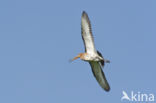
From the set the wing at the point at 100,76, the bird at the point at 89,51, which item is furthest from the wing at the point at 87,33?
the wing at the point at 100,76

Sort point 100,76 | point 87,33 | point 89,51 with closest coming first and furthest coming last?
point 87,33 < point 89,51 < point 100,76

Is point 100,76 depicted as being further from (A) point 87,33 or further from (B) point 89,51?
(A) point 87,33

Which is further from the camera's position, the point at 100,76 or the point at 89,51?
the point at 100,76

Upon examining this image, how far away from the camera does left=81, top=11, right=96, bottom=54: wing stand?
29922 millimetres

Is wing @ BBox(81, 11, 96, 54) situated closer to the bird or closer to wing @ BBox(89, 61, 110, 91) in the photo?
the bird

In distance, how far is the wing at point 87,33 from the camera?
2992 centimetres

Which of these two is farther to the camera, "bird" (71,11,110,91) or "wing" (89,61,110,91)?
"wing" (89,61,110,91)

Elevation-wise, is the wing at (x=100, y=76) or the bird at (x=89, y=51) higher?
the bird at (x=89, y=51)

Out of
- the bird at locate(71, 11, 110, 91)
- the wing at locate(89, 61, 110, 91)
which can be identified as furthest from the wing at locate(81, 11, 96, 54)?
the wing at locate(89, 61, 110, 91)

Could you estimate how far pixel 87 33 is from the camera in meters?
30.1

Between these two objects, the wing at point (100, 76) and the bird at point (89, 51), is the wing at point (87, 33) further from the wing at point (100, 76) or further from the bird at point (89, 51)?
the wing at point (100, 76)

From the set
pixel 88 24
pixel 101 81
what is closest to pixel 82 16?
pixel 88 24

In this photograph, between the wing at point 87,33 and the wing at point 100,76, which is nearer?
the wing at point 87,33

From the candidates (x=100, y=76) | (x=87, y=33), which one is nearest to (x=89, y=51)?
(x=87, y=33)
